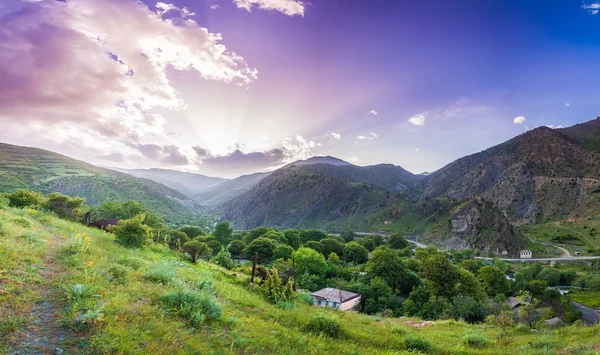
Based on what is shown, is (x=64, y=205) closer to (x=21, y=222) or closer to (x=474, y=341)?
(x=21, y=222)

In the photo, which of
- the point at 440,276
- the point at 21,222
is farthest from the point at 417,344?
the point at 440,276

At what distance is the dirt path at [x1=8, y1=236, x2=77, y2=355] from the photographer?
588 centimetres

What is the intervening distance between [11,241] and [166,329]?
788cm

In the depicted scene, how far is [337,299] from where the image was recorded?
39719 millimetres

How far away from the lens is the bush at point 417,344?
11.4 meters

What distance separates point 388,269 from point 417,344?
47483 millimetres

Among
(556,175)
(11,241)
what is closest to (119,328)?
(11,241)

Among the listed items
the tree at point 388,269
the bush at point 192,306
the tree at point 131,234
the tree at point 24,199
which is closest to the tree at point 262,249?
the tree at point 388,269

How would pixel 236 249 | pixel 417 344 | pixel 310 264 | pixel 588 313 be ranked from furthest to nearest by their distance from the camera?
pixel 236 249, pixel 588 313, pixel 310 264, pixel 417 344

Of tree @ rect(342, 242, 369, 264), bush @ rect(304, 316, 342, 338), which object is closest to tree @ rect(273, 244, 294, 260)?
tree @ rect(342, 242, 369, 264)

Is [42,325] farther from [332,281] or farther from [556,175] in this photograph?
[556,175]

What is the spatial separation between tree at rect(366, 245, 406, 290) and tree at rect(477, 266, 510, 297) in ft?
60.5

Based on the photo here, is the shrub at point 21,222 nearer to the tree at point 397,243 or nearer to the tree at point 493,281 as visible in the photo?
the tree at point 493,281

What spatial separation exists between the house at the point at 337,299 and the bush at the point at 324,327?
2811 centimetres
